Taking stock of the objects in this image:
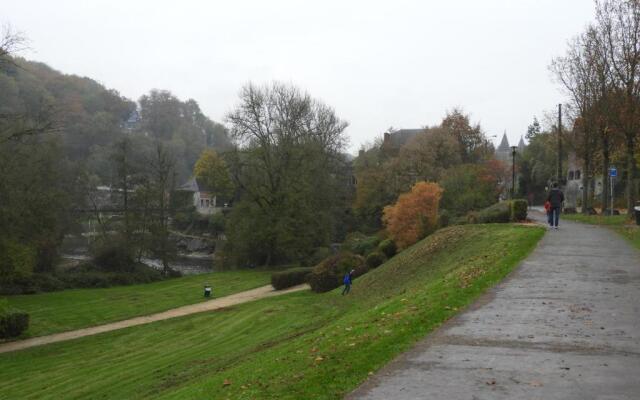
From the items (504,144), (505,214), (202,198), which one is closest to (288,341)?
(505,214)

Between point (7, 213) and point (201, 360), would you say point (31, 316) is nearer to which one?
point (7, 213)

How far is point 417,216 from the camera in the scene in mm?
34938

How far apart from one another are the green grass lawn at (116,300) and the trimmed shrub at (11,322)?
437 millimetres

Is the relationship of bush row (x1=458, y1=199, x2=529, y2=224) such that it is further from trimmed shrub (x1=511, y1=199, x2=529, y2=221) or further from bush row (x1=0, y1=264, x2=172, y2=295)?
bush row (x1=0, y1=264, x2=172, y2=295)

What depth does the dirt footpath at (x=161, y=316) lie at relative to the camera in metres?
25.4

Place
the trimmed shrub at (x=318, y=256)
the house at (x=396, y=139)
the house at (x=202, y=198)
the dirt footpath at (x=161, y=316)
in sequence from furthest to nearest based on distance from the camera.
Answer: the house at (x=202, y=198) → the house at (x=396, y=139) → the trimmed shrub at (x=318, y=256) → the dirt footpath at (x=161, y=316)

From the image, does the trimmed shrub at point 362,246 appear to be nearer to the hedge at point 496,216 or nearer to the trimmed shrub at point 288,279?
the trimmed shrub at point 288,279

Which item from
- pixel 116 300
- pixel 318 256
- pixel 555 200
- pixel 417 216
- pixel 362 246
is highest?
pixel 555 200

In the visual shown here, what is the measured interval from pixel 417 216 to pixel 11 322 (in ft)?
68.3

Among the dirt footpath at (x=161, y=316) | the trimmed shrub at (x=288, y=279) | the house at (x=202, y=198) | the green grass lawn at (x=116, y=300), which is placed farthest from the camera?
the house at (x=202, y=198)

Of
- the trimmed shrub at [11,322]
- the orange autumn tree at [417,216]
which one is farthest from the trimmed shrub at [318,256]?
the trimmed shrub at [11,322]

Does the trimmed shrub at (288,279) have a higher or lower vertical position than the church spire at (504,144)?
lower

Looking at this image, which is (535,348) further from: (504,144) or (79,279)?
(504,144)

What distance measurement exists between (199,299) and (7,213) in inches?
450
